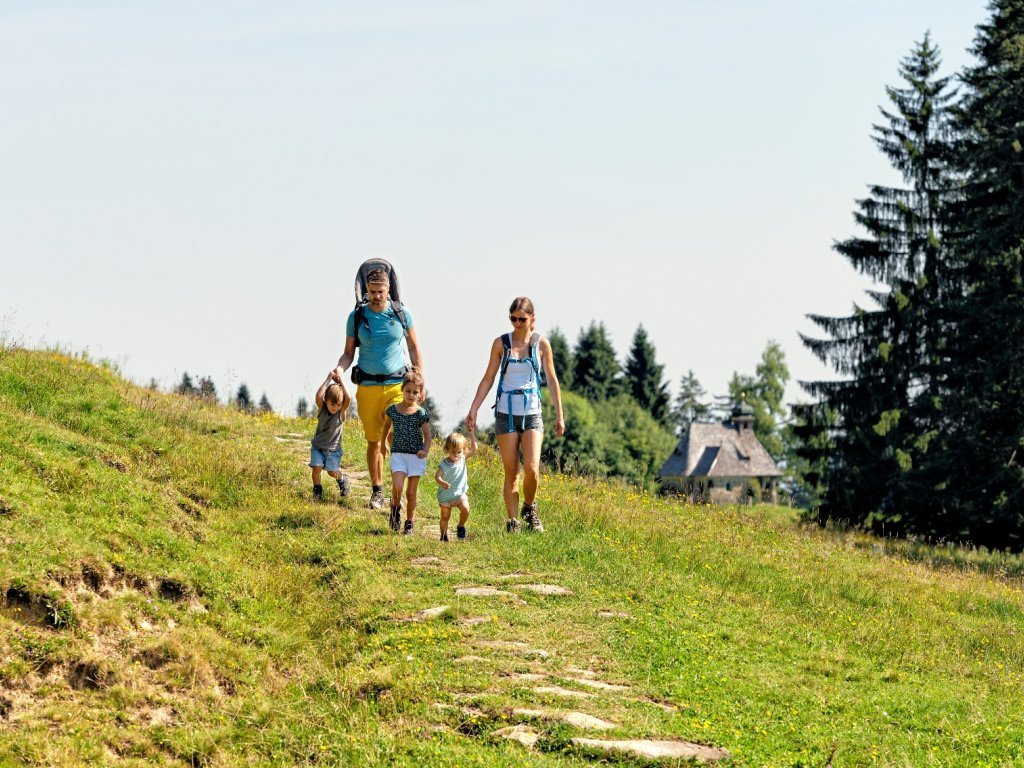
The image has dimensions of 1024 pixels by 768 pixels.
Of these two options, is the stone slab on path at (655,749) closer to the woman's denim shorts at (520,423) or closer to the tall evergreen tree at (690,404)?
the woman's denim shorts at (520,423)

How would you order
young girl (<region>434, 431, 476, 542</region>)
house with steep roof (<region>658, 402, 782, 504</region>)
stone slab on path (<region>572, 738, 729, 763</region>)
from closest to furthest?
stone slab on path (<region>572, 738, 729, 763</region>) → young girl (<region>434, 431, 476, 542</region>) → house with steep roof (<region>658, 402, 782, 504</region>)

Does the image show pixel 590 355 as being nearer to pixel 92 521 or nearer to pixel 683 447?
pixel 683 447

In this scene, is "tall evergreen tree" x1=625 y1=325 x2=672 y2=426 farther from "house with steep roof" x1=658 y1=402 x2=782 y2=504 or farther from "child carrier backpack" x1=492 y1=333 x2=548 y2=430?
"child carrier backpack" x1=492 y1=333 x2=548 y2=430

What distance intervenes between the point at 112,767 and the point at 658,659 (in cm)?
434

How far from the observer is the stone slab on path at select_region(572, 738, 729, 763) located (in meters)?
6.98

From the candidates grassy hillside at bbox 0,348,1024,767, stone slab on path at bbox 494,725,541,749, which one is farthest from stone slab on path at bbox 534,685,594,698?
stone slab on path at bbox 494,725,541,749

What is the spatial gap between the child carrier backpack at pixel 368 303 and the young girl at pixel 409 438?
2.32ft

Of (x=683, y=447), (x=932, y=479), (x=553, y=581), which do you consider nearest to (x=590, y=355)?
(x=683, y=447)

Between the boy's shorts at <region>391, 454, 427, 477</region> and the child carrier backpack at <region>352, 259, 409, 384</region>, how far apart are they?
3.71ft

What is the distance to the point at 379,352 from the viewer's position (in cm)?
1306

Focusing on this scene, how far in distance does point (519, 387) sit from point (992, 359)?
53.7ft

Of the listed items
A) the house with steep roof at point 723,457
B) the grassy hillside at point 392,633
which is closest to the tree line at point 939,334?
the grassy hillside at point 392,633

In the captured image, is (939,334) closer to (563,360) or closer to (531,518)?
(531,518)

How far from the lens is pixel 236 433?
58.1 ft
